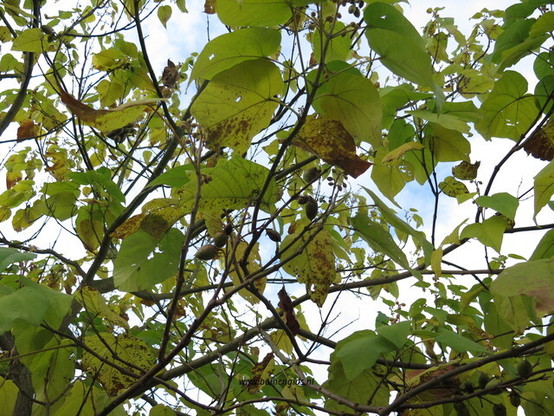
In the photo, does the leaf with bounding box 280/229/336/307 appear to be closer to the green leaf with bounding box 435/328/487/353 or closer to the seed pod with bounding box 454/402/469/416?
the green leaf with bounding box 435/328/487/353

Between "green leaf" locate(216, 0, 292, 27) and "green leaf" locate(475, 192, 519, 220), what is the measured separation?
1.82 feet

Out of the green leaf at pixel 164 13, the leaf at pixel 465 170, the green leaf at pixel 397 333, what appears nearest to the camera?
the green leaf at pixel 397 333

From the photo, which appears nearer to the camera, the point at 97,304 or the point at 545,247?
the point at 545,247

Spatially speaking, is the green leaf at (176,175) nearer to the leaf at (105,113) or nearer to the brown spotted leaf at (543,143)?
the leaf at (105,113)

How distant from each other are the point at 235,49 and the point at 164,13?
1772 millimetres

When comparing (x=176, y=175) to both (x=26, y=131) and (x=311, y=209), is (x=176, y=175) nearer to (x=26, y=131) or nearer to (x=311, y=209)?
(x=311, y=209)

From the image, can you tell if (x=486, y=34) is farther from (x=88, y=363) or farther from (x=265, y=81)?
(x=88, y=363)

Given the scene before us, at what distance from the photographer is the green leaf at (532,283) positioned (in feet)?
2.03

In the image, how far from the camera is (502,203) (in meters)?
0.97

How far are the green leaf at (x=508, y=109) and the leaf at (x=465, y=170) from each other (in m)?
0.08

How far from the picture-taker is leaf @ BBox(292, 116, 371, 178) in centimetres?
76

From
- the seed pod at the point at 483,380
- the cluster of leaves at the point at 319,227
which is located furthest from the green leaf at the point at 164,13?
the seed pod at the point at 483,380

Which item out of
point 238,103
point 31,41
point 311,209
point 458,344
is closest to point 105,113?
point 238,103

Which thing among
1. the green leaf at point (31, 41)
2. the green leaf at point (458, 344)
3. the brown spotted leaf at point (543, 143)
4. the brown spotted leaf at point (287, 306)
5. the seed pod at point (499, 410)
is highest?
the green leaf at point (31, 41)
